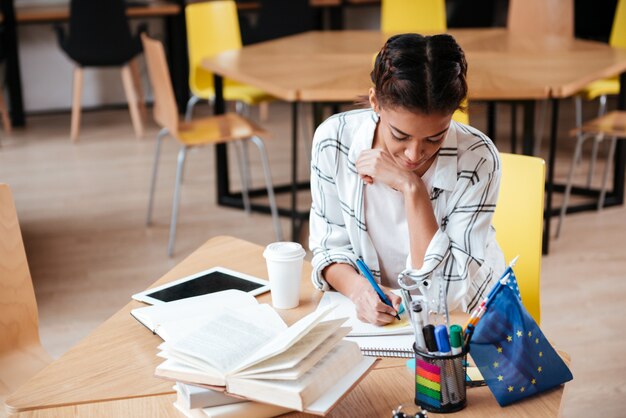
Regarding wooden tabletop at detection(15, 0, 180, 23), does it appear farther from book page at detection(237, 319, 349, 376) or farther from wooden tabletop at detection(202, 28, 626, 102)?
book page at detection(237, 319, 349, 376)

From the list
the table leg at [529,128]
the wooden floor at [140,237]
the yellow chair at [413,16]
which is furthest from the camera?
the yellow chair at [413,16]

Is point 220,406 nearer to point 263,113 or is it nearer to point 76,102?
point 76,102

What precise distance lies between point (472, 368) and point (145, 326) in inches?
22.4

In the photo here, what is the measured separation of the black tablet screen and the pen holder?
49 centimetres

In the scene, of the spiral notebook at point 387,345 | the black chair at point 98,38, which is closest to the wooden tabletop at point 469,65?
the black chair at point 98,38

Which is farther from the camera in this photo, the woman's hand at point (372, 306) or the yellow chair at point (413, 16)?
the yellow chair at point (413, 16)

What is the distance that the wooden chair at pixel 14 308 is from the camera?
6.18 feet

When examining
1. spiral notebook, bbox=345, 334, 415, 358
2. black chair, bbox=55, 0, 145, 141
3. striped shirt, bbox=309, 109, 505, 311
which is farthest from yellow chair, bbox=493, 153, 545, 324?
black chair, bbox=55, 0, 145, 141

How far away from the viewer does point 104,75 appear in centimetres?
655

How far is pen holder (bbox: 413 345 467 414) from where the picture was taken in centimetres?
128

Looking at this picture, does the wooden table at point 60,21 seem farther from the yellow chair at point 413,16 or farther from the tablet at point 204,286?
the tablet at point 204,286

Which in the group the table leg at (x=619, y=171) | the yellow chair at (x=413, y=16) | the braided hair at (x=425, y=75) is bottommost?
the table leg at (x=619, y=171)

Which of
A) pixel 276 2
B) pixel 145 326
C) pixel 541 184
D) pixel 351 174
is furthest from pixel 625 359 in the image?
pixel 276 2

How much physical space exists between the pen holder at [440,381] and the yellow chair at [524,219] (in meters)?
0.65
